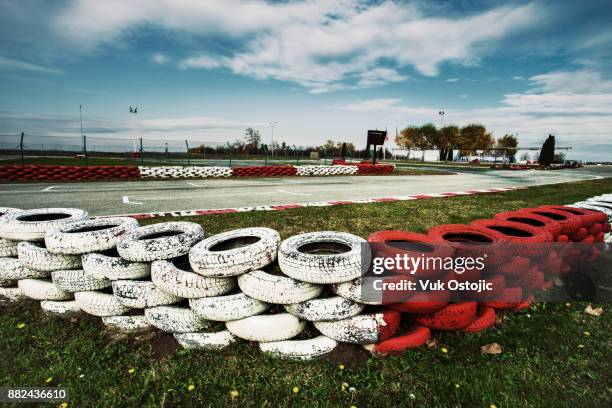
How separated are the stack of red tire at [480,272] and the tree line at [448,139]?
76.0 meters

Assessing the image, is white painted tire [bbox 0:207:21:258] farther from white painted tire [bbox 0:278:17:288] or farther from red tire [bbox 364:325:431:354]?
red tire [bbox 364:325:431:354]

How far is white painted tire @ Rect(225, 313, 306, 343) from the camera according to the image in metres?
2.22

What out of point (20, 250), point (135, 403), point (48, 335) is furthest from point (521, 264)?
point (20, 250)

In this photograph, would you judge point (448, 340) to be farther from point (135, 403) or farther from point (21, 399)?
point (21, 399)

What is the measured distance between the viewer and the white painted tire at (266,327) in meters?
2.22

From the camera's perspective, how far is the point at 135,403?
6.15 ft

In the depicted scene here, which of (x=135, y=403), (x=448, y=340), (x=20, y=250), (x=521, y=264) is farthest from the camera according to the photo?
(x=20, y=250)

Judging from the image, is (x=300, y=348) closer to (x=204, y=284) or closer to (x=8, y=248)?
(x=204, y=284)

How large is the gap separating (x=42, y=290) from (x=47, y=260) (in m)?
0.35

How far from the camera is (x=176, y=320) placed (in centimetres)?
235

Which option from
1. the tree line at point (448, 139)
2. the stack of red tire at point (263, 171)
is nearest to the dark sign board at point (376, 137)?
the stack of red tire at point (263, 171)

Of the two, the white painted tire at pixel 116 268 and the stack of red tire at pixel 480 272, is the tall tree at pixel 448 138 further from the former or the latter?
the white painted tire at pixel 116 268

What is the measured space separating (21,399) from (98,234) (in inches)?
48.4

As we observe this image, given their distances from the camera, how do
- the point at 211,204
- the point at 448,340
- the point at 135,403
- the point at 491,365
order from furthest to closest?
the point at 211,204 → the point at 448,340 → the point at 491,365 → the point at 135,403
